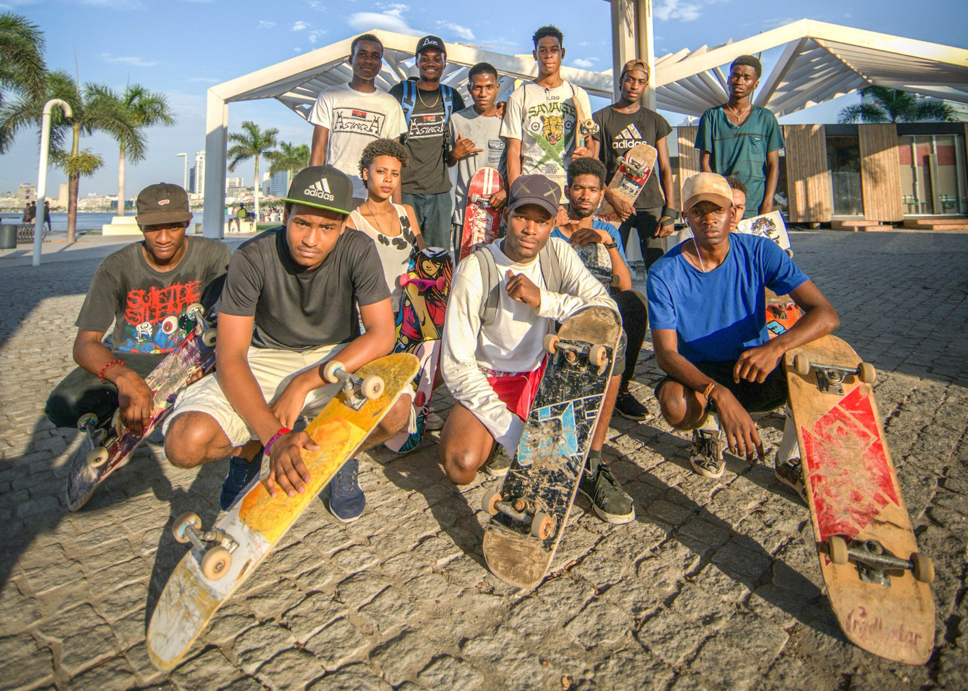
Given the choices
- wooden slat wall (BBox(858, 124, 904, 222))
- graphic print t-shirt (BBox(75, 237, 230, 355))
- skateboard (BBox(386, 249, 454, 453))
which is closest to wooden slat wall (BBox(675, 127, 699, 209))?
wooden slat wall (BBox(858, 124, 904, 222))

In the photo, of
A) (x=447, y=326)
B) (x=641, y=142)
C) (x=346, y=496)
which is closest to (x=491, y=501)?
(x=346, y=496)

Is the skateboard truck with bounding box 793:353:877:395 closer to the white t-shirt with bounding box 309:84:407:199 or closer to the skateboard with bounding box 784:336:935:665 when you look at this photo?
the skateboard with bounding box 784:336:935:665

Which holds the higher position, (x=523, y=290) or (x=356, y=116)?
(x=356, y=116)

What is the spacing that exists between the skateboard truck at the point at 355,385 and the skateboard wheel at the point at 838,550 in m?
1.87

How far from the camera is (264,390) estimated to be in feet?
9.61

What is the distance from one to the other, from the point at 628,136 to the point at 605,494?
12.1ft

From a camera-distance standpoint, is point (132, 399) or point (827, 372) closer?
point (827, 372)

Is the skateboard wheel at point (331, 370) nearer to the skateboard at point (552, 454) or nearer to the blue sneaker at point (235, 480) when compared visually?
the blue sneaker at point (235, 480)

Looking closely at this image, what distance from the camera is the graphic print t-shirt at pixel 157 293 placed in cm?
323

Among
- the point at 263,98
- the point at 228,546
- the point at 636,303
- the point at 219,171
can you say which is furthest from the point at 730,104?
the point at 263,98

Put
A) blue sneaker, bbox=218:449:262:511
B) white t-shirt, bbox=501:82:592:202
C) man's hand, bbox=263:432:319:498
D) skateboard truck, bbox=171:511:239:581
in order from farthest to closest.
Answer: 1. white t-shirt, bbox=501:82:592:202
2. blue sneaker, bbox=218:449:262:511
3. man's hand, bbox=263:432:319:498
4. skateboard truck, bbox=171:511:239:581

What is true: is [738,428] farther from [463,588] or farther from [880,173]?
[880,173]

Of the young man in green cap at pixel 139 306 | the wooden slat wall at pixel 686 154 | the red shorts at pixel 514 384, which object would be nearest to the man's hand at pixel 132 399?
the young man in green cap at pixel 139 306

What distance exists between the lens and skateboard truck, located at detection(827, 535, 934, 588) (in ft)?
6.29
